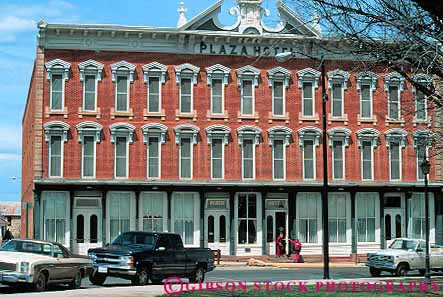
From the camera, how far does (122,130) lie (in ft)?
147

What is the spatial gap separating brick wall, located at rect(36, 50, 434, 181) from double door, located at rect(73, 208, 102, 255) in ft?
6.95

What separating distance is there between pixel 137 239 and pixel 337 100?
26481mm

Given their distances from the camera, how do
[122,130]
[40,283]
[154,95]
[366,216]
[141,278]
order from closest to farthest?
[40,283]
[141,278]
[122,130]
[154,95]
[366,216]

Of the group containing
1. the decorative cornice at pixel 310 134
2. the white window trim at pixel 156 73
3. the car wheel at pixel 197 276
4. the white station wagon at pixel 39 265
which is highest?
the white window trim at pixel 156 73

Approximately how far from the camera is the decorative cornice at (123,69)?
45.0 metres

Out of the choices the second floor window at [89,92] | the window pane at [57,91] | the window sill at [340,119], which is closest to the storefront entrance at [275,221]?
the window sill at [340,119]

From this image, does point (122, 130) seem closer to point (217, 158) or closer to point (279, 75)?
point (217, 158)

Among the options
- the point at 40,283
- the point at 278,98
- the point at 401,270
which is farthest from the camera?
the point at 278,98

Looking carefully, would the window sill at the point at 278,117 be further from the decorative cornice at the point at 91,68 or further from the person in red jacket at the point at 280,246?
the decorative cornice at the point at 91,68

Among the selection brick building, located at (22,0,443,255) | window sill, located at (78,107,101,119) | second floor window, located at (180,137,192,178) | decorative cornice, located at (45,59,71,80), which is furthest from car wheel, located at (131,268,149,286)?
decorative cornice, located at (45,59,71,80)


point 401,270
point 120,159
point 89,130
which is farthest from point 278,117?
point 401,270

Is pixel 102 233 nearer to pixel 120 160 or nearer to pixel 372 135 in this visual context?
pixel 120 160

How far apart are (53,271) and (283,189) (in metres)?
26.5

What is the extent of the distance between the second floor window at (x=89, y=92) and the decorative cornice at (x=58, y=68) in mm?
1150
